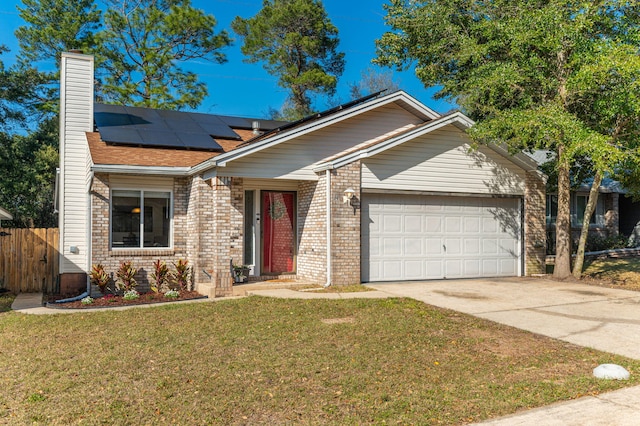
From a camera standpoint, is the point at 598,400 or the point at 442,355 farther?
the point at 442,355

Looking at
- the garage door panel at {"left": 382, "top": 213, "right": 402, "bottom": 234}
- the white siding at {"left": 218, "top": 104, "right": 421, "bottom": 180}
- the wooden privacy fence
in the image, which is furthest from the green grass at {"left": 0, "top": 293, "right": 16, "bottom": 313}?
the garage door panel at {"left": 382, "top": 213, "right": 402, "bottom": 234}

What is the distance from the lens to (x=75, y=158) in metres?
12.7

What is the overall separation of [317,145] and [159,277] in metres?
4.95

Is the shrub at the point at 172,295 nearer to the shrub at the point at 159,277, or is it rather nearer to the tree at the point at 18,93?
the shrub at the point at 159,277

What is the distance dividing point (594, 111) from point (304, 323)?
30.5 feet

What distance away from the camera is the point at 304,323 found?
788 centimetres

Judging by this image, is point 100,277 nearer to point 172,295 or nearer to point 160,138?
point 172,295

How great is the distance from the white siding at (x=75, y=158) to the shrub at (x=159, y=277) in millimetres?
1621

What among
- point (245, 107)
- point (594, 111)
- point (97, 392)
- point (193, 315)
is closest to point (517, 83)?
point (594, 111)

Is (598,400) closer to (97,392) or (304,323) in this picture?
(304,323)

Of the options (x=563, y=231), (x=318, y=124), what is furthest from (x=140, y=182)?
(x=563, y=231)

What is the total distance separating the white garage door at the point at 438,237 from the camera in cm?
1250

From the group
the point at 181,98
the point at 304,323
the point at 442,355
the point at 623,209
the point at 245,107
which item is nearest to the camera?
the point at 442,355

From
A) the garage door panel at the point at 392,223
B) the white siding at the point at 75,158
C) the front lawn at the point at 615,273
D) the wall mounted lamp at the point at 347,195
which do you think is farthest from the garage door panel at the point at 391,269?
the white siding at the point at 75,158
